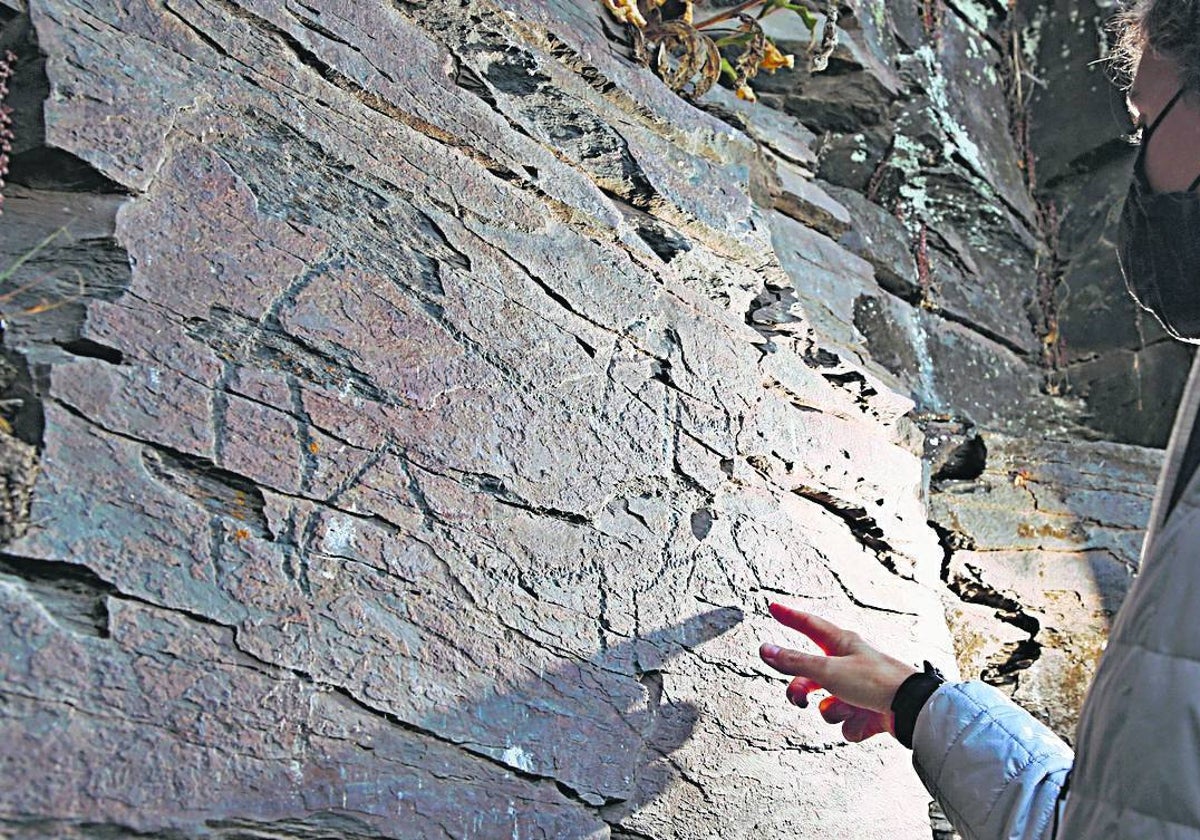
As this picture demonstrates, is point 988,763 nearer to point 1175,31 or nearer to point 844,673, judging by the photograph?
point 844,673

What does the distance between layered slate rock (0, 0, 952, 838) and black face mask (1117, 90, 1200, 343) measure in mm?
1075

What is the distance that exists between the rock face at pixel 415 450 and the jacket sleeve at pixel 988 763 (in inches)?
26.2

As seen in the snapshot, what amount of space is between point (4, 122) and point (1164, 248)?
2226 millimetres

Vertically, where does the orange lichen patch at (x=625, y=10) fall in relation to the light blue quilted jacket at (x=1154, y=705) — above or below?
above

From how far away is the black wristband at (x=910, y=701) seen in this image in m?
2.02

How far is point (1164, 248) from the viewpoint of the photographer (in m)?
2.06

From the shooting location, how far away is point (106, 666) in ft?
5.46

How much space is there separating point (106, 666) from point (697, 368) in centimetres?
169

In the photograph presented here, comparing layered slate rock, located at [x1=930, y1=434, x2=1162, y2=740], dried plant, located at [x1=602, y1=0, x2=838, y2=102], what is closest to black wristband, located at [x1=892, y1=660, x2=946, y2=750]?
layered slate rock, located at [x1=930, y1=434, x2=1162, y2=740]

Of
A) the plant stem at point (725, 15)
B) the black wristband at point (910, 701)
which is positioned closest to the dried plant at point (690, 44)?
the plant stem at point (725, 15)

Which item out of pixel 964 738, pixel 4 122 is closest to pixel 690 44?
pixel 4 122

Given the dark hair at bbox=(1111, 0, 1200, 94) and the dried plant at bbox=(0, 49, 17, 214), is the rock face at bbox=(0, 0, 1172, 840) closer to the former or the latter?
A: the dried plant at bbox=(0, 49, 17, 214)

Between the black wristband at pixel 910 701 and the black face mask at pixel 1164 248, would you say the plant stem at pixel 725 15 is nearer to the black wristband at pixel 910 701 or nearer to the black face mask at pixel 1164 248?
the black face mask at pixel 1164 248

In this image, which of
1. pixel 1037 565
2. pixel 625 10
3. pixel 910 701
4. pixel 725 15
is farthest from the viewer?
pixel 1037 565
